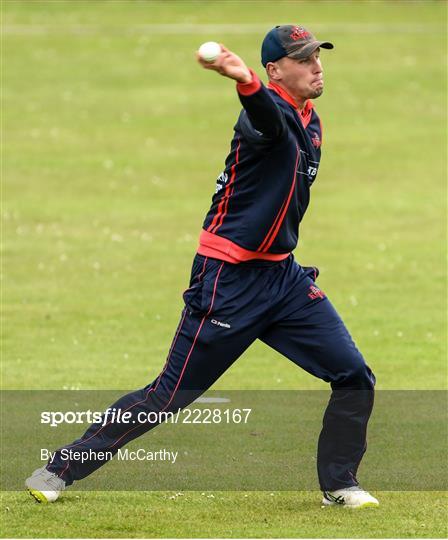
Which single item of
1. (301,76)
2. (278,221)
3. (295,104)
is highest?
(301,76)

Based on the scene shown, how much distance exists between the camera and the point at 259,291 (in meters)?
7.46

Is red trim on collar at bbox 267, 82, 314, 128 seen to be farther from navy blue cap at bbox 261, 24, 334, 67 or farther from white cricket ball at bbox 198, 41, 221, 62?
white cricket ball at bbox 198, 41, 221, 62

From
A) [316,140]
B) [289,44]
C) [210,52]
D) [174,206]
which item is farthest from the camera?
[174,206]

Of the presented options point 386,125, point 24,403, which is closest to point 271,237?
point 24,403

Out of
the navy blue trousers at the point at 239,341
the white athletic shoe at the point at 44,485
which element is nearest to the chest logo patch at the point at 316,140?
the navy blue trousers at the point at 239,341

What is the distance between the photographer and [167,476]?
332 inches

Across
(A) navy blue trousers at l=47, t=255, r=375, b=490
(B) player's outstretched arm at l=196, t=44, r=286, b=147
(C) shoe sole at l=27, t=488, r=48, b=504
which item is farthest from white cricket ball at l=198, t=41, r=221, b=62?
(C) shoe sole at l=27, t=488, r=48, b=504

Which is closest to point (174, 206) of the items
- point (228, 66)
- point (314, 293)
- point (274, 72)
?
point (314, 293)

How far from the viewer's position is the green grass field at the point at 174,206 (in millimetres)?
7793

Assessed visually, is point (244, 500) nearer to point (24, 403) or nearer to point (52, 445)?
point (52, 445)

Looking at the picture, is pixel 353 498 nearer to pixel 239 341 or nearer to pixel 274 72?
pixel 239 341

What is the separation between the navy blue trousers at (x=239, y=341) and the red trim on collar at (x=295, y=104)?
768mm

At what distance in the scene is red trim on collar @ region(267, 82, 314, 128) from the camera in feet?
24.2

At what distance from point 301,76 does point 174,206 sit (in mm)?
13538
